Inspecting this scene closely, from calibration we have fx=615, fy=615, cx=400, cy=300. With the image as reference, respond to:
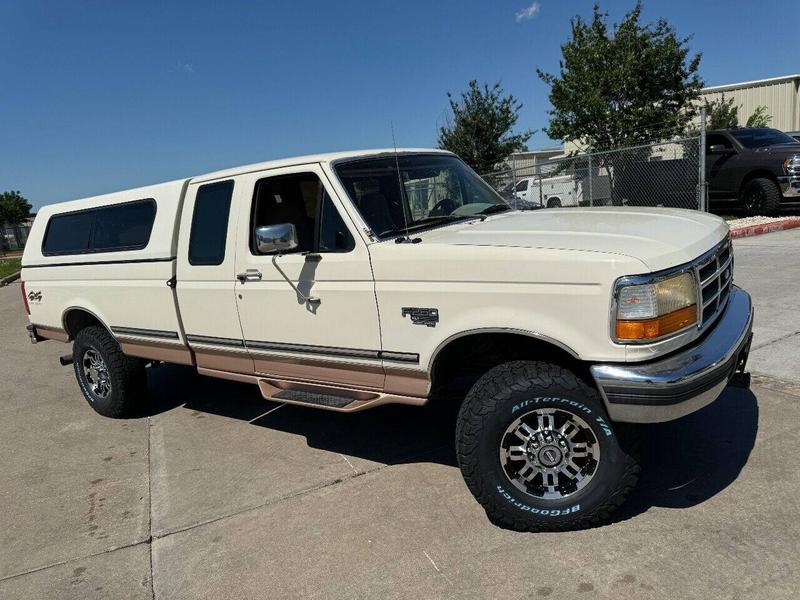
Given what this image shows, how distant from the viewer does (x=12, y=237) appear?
4697 centimetres

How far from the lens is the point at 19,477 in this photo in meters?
4.52

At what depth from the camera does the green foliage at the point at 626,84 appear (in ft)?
57.8

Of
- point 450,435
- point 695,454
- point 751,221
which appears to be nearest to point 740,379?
point 695,454

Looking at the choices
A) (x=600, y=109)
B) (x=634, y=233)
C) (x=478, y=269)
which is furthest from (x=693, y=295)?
(x=600, y=109)

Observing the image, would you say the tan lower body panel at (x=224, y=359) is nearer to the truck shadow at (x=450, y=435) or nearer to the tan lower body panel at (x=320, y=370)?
the tan lower body panel at (x=320, y=370)

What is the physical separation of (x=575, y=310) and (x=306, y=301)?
171 centimetres

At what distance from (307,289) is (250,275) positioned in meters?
0.54

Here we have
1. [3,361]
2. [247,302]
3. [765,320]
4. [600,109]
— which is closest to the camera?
[247,302]

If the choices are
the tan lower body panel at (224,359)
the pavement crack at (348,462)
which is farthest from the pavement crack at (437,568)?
the tan lower body panel at (224,359)

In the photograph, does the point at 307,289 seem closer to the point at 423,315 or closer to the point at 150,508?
the point at 423,315

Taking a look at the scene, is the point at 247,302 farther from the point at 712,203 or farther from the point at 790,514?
the point at 712,203

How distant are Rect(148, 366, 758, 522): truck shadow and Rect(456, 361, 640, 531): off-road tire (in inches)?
11.7

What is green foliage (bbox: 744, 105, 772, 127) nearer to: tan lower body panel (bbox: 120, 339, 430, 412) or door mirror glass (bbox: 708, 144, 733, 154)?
door mirror glass (bbox: 708, 144, 733, 154)

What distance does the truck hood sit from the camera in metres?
2.83
